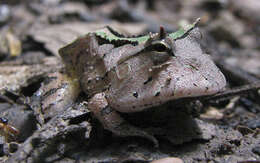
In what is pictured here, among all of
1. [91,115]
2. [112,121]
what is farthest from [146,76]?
[91,115]

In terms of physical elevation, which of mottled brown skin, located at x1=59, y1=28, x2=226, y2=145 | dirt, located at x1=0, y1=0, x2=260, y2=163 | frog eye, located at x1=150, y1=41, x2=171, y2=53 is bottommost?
dirt, located at x1=0, y1=0, x2=260, y2=163

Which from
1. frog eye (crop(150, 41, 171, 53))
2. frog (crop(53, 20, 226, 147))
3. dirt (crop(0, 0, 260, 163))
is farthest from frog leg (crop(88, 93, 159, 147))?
frog eye (crop(150, 41, 171, 53))

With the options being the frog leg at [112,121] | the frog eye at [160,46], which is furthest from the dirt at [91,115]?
the frog eye at [160,46]

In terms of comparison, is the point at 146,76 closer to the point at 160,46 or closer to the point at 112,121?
the point at 160,46

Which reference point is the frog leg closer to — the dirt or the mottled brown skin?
the mottled brown skin

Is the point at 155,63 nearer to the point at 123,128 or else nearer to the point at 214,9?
the point at 123,128

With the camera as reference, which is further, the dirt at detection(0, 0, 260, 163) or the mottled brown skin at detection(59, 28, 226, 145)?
the dirt at detection(0, 0, 260, 163)

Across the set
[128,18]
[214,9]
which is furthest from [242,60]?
[128,18]
